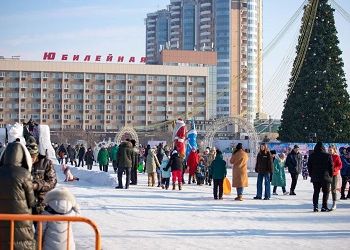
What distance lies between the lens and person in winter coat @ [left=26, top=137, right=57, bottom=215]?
27.3 feet

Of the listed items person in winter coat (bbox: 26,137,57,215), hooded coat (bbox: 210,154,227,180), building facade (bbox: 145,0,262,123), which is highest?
building facade (bbox: 145,0,262,123)

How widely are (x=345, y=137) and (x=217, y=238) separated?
3497cm

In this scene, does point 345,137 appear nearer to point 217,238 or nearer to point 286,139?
point 286,139

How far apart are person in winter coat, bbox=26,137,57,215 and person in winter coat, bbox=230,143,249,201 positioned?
35.3 ft

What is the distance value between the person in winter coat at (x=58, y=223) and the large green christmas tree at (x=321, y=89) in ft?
127

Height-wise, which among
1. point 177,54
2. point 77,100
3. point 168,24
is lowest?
point 77,100

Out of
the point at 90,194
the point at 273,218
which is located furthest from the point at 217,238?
the point at 90,194

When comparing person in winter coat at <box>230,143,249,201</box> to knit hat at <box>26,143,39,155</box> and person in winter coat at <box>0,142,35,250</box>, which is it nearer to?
knit hat at <box>26,143,39,155</box>

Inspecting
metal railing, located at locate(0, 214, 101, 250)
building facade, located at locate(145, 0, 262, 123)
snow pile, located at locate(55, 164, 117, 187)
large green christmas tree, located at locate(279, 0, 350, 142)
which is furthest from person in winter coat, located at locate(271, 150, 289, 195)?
Answer: building facade, located at locate(145, 0, 262, 123)

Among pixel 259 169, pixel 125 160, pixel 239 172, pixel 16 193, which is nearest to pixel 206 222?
pixel 239 172

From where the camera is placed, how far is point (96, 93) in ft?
403

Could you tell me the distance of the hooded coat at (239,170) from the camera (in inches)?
765

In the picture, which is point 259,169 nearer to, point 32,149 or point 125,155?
point 125,155

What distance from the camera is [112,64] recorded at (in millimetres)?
123312
